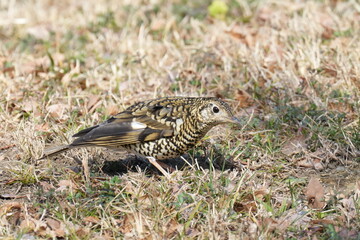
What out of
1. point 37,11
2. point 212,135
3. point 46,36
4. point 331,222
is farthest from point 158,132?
point 37,11

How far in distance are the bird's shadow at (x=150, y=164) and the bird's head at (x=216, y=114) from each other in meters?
0.54

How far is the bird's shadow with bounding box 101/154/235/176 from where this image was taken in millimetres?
5715

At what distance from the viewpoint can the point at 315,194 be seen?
A: 16.2 feet

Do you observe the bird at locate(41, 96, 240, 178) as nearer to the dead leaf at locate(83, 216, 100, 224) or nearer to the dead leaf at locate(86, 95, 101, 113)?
the dead leaf at locate(83, 216, 100, 224)

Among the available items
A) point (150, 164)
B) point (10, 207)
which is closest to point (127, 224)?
point (10, 207)

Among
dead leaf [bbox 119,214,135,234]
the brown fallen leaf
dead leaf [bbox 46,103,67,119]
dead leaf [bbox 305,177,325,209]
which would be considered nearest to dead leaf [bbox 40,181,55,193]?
the brown fallen leaf

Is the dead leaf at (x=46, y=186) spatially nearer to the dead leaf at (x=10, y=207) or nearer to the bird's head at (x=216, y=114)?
the dead leaf at (x=10, y=207)

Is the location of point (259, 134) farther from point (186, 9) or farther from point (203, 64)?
point (186, 9)

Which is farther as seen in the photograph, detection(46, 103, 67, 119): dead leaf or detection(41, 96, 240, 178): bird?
detection(46, 103, 67, 119): dead leaf

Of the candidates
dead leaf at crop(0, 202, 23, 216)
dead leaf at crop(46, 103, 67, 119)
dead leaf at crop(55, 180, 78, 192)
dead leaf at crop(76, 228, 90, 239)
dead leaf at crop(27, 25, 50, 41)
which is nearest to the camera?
dead leaf at crop(76, 228, 90, 239)

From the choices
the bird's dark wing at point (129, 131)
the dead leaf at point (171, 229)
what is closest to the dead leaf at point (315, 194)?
the dead leaf at point (171, 229)

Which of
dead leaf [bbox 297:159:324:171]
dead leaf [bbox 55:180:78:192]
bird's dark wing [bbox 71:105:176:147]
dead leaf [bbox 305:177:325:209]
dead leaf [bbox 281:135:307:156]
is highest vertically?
bird's dark wing [bbox 71:105:176:147]

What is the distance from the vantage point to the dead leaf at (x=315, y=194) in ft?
15.9

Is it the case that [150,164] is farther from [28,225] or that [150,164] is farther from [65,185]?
[28,225]
